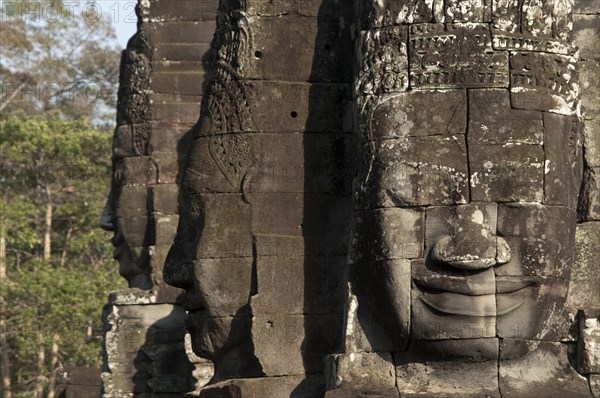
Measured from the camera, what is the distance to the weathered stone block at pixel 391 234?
904 cm

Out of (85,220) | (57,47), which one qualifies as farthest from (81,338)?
(57,47)

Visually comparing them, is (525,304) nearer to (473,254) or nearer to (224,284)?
Answer: (473,254)

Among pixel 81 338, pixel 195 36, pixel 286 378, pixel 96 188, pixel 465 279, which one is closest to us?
pixel 465 279

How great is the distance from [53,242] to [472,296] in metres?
26.0

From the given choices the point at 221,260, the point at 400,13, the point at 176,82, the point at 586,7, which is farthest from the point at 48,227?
the point at 400,13

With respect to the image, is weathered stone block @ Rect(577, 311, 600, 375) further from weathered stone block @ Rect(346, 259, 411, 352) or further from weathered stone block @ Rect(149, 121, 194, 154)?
weathered stone block @ Rect(149, 121, 194, 154)

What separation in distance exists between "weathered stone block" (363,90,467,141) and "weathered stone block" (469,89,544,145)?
6 cm

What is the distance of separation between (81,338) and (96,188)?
3.36 meters

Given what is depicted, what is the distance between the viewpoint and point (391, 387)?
9.16 meters

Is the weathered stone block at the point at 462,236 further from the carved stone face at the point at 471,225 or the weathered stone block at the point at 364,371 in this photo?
the weathered stone block at the point at 364,371

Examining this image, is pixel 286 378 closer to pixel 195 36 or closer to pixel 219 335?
pixel 219 335

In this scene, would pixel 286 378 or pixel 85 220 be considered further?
pixel 85 220

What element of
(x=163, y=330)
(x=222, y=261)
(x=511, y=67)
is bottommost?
(x=163, y=330)

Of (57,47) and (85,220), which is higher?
(57,47)
